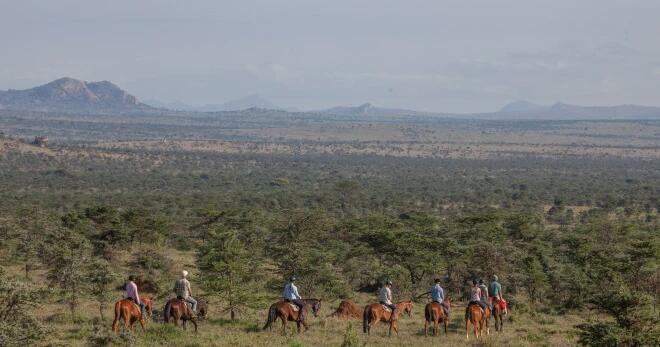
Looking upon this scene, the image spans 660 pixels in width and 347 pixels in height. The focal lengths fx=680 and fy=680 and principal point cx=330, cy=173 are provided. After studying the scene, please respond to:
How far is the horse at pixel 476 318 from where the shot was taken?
20.1 m

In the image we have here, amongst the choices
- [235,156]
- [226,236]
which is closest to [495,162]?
[235,156]

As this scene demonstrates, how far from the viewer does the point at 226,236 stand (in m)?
24.4

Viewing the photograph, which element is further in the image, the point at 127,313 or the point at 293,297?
the point at 293,297

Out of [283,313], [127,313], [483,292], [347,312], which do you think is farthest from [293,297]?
[483,292]

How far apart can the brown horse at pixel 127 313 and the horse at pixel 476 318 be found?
30.8ft

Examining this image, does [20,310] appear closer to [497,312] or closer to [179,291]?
[179,291]

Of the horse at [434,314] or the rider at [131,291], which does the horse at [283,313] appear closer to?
the horse at [434,314]

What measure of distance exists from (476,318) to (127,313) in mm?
10026

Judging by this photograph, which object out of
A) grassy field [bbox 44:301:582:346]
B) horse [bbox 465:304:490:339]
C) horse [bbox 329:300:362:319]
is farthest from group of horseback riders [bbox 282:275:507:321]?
horse [bbox 329:300:362:319]

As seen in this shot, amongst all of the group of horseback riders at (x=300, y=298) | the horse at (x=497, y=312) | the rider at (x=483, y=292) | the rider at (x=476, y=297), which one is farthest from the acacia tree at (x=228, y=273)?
the horse at (x=497, y=312)

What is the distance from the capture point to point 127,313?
18.7 metres

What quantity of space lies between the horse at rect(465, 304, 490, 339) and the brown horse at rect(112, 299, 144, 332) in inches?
369

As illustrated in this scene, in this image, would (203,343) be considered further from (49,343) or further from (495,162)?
(495,162)

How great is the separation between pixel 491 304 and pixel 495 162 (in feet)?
516
